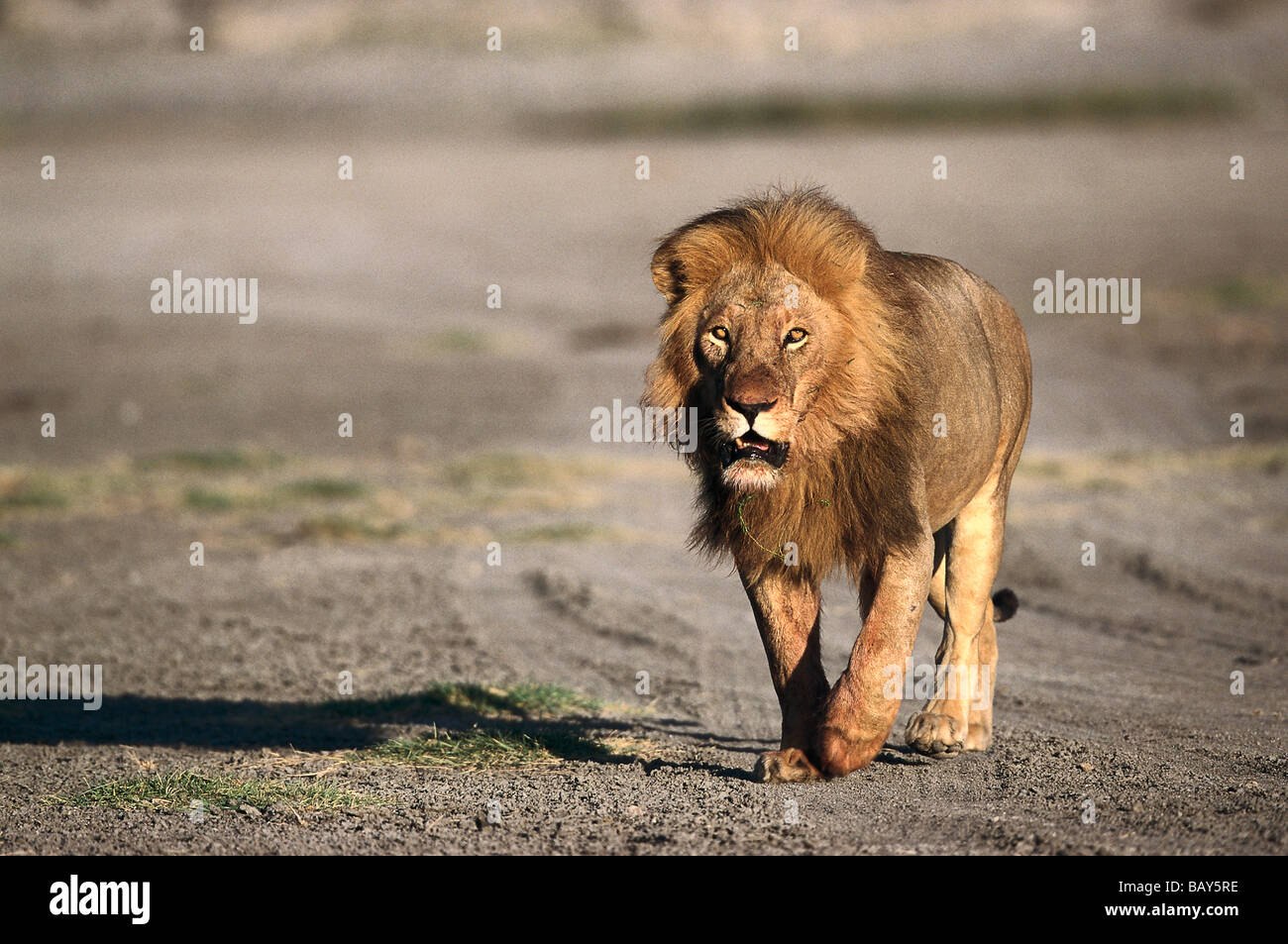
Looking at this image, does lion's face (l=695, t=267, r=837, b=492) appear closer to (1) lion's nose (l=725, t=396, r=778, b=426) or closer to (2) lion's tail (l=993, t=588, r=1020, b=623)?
(1) lion's nose (l=725, t=396, r=778, b=426)

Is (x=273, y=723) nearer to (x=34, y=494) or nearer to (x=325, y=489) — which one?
(x=325, y=489)

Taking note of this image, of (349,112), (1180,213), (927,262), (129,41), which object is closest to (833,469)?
(927,262)

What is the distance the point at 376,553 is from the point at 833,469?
24.5ft

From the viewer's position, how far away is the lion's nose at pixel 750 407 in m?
6.16

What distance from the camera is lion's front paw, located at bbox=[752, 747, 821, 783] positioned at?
678cm

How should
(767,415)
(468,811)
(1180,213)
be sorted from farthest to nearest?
(1180,213) < (468,811) < (767,415)

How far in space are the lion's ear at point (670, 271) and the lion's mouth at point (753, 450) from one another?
73cm

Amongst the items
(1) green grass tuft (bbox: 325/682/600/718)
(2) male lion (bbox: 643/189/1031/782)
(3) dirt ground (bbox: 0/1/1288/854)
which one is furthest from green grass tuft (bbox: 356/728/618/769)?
(2) male lion (bbox: 643/189/1031/782)

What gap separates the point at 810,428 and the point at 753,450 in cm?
32

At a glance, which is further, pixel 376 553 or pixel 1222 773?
pixel 376 553
